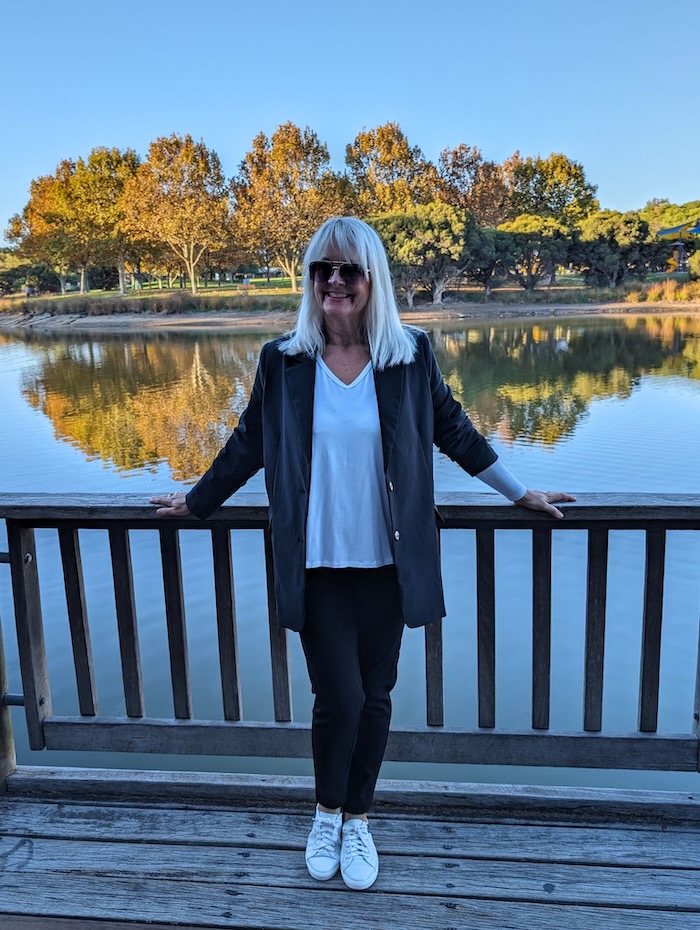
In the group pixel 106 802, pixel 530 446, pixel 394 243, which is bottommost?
pixel 530 446

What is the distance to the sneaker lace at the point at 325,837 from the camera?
1.91m

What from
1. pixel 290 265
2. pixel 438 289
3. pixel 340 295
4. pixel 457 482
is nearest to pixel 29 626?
pixel 340 295

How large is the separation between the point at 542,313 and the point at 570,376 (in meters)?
17.4

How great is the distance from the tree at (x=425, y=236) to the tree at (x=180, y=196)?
934 centimetres

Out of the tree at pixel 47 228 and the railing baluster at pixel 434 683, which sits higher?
the tree at pixel 47 228

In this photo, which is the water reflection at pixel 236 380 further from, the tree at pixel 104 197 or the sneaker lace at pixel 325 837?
the tree at pixel 104 197

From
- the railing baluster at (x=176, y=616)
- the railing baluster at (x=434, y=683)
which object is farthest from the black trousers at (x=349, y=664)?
the railing baluster at (x=176, y=616)

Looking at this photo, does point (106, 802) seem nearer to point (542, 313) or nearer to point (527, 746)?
point (527, 746)

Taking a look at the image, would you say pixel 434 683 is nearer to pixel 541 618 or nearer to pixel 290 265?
pixel 541 618

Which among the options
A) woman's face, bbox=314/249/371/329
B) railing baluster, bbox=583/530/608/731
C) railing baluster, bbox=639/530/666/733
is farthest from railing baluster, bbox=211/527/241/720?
railing baluster, bbox=639/530/666/733

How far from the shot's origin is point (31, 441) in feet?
41.4

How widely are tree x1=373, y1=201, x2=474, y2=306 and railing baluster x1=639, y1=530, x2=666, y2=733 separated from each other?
3327cm

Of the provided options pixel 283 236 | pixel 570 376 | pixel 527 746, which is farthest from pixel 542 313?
pixel 527 746

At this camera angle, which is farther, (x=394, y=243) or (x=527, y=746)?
(x=394, y=243)
